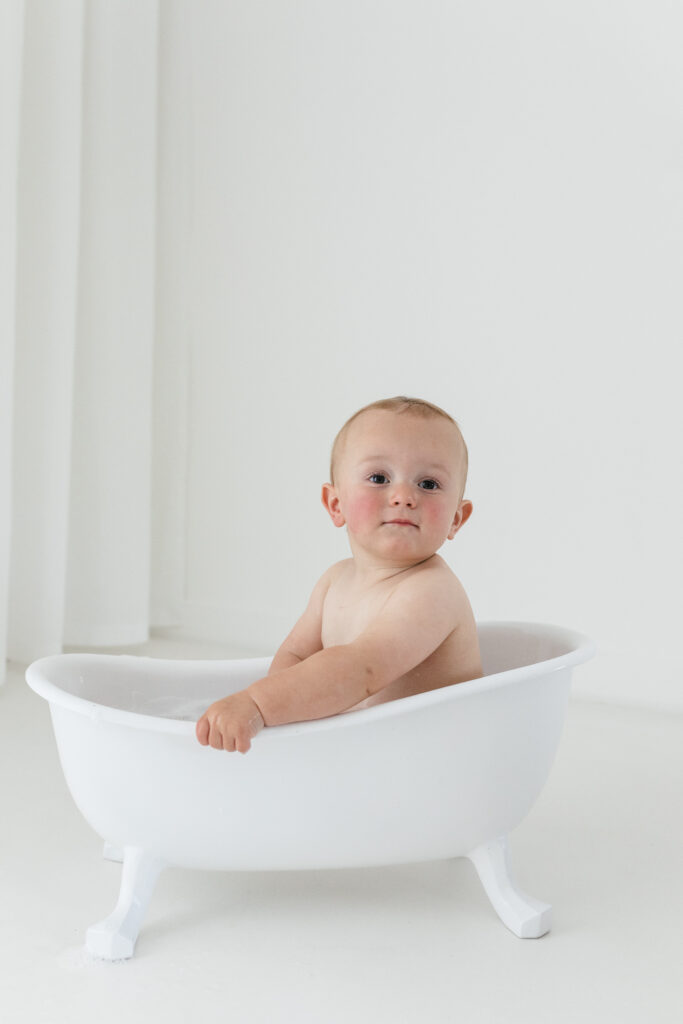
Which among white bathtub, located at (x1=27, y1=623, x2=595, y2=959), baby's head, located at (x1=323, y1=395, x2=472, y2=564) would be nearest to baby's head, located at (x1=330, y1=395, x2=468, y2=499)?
baby's head, located at (x1=323, y1=395, x2=472, y2=564)

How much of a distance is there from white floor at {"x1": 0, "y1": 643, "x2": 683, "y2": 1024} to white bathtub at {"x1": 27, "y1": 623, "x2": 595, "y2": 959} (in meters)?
0.05

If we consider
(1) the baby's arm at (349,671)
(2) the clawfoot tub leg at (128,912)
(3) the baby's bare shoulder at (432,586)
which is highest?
(3) the baby's bare shoulder at (432,586)

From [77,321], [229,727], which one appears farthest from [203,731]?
[77,321]

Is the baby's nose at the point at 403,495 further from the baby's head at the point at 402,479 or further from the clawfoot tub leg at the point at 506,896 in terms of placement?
the clawfoot tub leg at the point at 506,896

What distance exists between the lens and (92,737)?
95 centimetres

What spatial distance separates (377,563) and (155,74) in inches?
69.6

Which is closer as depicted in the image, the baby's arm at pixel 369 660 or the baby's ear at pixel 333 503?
the baby's arm at pixel 369 660

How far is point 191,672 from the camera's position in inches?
47.9

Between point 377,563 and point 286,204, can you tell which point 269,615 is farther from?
point 377,563

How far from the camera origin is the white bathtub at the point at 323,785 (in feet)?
3.05

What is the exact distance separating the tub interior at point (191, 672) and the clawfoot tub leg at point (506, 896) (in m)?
0.23

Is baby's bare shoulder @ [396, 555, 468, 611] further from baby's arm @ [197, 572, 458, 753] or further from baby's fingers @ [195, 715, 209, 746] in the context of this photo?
baby's fingers @ [195, 715, 209, 746]

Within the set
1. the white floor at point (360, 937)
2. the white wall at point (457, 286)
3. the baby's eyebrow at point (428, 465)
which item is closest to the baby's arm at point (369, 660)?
the baby's eyebrow at point (428, 465)

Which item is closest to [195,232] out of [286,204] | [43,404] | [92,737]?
[286,204]
